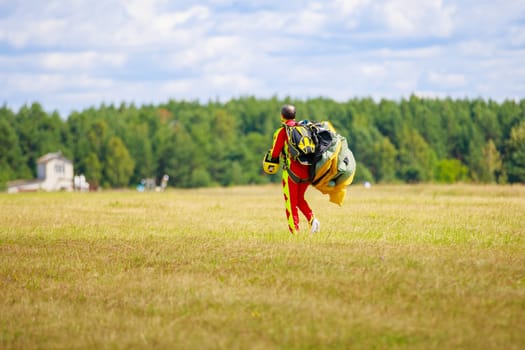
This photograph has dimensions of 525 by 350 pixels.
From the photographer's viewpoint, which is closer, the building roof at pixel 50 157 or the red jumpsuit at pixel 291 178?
the red jumpsuit at pixel 291 178

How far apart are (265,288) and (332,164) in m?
5.65

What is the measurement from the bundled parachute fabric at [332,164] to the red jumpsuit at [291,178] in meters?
0.26

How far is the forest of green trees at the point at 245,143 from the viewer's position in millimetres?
125562

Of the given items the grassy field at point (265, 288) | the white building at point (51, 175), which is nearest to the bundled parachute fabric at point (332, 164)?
the grassy field at point (265, 288)

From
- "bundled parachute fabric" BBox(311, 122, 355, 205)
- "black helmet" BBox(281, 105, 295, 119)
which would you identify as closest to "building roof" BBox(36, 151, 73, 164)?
"bundled parachute fabric" BBox(311, 122, 355, 205)

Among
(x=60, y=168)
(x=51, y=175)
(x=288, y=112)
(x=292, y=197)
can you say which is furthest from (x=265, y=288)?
(x=60, y=168)

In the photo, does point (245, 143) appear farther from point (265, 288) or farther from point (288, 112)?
point (265, 288)

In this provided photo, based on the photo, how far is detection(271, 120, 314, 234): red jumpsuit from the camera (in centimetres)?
1609

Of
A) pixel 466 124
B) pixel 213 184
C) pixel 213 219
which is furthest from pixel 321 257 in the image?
pixel 466 124

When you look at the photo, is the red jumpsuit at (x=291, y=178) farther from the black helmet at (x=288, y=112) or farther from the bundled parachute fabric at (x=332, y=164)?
the bundled parachute fabric at (x=332, y=164)

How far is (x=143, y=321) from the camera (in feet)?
31.2

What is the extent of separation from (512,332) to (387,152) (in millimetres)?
129603

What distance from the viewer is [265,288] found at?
11.0m

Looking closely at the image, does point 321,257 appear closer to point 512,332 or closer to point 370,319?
point 370,319
